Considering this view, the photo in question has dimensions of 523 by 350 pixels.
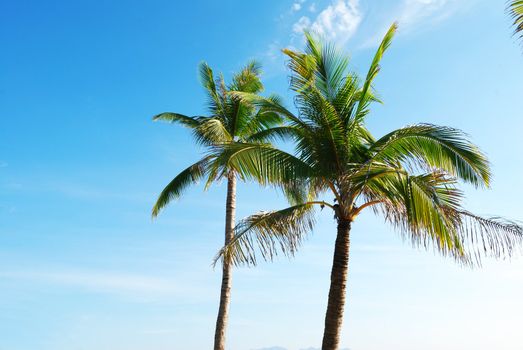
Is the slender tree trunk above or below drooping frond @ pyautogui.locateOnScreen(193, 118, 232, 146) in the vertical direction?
below

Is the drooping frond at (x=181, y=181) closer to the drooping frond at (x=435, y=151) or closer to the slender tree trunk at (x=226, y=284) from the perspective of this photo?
the slender tree trunk at (x=226, y=284)

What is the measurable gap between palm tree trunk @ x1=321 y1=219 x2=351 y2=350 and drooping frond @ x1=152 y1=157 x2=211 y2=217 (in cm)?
869

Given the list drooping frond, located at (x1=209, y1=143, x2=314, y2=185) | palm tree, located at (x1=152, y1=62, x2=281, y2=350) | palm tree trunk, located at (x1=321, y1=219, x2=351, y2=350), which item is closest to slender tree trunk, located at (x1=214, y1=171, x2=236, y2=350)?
palm tree, located at (x1=152, y1=62, x2=281, y2=350)

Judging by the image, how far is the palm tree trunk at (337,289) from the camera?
1244 cm

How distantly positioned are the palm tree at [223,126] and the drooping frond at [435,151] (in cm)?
790

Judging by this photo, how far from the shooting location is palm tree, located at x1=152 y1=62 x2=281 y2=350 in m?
20.0

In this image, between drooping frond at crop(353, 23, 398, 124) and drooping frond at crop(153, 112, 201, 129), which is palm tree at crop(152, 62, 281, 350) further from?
drooping frond at crop(353, 23, 398, 124)

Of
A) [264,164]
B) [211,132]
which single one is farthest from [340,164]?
[211,132]

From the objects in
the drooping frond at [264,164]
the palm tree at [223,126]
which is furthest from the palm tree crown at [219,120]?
the drooping frond at [264,164]

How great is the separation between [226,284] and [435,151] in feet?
32.8

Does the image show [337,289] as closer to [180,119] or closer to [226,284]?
[226,284]

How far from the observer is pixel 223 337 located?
19.5 m

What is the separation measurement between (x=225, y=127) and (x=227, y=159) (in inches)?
338

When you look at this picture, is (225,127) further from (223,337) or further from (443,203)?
(443,203)
